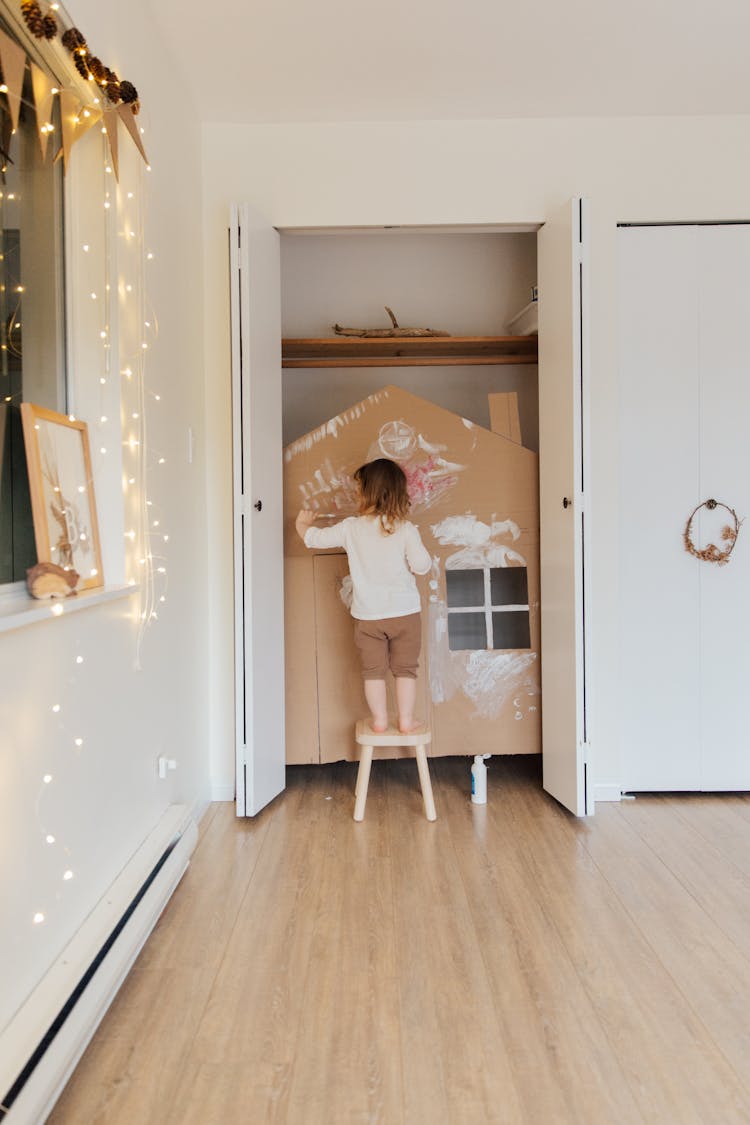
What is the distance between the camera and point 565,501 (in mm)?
2779

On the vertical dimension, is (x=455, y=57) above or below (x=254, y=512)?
above

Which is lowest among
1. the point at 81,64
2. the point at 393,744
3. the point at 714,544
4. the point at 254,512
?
the point at 393,744

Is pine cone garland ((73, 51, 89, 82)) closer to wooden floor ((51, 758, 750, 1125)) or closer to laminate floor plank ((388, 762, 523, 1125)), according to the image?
wooden floor ((51, 758, 750, 1125))

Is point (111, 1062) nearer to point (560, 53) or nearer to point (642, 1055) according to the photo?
point (642, 1055)

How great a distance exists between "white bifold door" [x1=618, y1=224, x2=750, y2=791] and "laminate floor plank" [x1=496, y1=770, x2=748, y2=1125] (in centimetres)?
68

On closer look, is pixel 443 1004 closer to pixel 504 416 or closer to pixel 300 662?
pixel 300 662

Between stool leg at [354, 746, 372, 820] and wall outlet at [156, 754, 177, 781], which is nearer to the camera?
wall outlet at [156, 754, 177, 781]

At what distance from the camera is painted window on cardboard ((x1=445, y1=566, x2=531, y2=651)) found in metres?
3.06

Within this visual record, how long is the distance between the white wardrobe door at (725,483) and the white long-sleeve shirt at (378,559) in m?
1.11

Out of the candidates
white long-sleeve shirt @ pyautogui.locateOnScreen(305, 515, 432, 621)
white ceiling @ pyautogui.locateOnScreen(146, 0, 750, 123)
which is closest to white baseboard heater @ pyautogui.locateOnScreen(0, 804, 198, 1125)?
white long-sleeve shirt @ pyautogui.locateOnScreen(305, 515, 432, 621)

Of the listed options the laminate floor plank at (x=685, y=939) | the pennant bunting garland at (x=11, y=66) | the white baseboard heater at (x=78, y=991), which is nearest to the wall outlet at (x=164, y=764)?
the white baseboard heater at (x=78, y=991)

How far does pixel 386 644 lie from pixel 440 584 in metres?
0.37

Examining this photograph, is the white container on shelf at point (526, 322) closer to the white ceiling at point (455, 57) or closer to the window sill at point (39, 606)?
the white ceiling at point (455, 57)

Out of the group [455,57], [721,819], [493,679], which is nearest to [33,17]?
[455,57]
